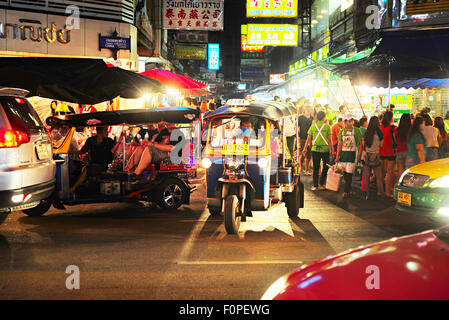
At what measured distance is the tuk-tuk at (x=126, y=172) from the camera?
9.17m

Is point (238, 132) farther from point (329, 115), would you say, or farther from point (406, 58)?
point (329, 115)

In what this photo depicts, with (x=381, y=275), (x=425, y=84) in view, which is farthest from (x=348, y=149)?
(x=381, y=275)

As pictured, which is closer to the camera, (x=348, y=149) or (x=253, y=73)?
(x=348, y=149)

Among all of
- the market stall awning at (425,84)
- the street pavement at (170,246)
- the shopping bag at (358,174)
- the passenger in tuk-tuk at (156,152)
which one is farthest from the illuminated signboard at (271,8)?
the street pavement at (170,246)

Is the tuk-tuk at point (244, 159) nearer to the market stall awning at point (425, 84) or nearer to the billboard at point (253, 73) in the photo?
the market stall awning at point (425, 84)

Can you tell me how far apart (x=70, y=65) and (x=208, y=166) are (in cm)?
534

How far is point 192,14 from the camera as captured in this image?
21.5 meters

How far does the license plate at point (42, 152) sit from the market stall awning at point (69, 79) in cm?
369

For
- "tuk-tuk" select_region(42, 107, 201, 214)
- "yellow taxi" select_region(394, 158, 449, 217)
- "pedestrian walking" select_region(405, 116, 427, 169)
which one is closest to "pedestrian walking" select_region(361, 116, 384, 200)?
"pedestrian walking" select_region(405, 116, 427, 169)

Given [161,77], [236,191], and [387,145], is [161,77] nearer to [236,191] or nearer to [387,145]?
[387,145]

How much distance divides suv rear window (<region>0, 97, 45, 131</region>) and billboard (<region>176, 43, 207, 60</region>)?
30011mm

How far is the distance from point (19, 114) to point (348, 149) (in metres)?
7.54
